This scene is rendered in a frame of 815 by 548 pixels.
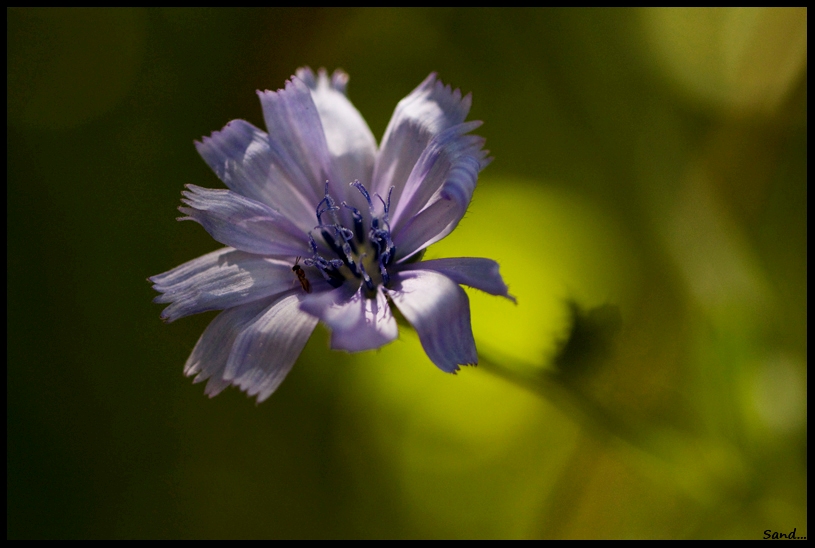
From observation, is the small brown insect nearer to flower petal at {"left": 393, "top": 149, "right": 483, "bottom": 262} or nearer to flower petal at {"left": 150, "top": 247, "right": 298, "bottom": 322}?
flower petal at {"left": 150, "top": 247, "right": 298, "bottom": 322}

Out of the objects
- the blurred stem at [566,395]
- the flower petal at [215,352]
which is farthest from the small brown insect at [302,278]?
the blurred stem at [566,395]

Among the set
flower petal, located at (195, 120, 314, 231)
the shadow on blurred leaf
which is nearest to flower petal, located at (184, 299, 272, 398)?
flower petal, located at (195, 120, 314, 231)

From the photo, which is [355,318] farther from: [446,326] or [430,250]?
[430,250]

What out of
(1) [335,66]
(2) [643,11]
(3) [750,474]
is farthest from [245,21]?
(3) [750,474]

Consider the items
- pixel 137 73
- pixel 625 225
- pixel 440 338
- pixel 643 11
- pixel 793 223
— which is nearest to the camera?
pixel 440 338

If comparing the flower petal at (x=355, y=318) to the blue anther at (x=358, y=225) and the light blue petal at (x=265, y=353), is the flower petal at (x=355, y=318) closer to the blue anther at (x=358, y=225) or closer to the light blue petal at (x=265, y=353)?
the light blue petal at (x=265, y=353)

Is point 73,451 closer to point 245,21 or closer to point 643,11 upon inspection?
point 245,21
